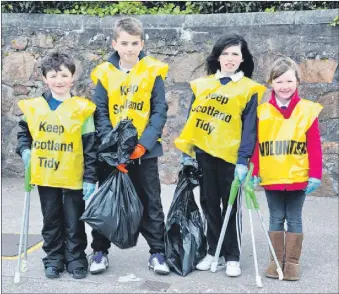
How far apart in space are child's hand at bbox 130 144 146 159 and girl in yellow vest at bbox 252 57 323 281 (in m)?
0.81

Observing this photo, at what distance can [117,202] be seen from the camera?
161 inches

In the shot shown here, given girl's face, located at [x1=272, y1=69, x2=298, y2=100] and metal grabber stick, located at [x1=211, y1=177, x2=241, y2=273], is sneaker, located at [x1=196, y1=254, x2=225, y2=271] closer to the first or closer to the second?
metal grabber stick, located at [x1=211, y1=177, x2=241, y2=273]

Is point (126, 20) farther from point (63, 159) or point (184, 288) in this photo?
point (184, 288)

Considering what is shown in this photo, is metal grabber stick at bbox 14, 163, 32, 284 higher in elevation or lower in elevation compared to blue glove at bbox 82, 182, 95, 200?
lower

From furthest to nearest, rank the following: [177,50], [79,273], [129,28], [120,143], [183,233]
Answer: [177,50] → [183,233] → [79,273] → [129,28] → [120,143]

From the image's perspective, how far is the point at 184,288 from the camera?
13.3 feet

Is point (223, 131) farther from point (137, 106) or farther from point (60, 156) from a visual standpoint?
point (60, 156)

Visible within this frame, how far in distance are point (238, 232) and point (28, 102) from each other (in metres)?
1.79

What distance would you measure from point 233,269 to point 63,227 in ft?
4.23

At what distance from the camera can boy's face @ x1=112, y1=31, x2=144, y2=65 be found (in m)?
4.11

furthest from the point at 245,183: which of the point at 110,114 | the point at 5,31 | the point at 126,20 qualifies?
the point at 5,31

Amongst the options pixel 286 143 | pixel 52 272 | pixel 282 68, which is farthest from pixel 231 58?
pixel 52 272

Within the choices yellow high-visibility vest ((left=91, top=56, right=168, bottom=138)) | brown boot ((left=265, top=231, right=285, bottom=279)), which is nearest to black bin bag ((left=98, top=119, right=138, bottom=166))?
yellow high-visibility vest ((left=91, top=56, right=168, bottom=138))

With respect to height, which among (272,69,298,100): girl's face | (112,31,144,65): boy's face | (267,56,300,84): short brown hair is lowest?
(272,69,298,100): girl's face
